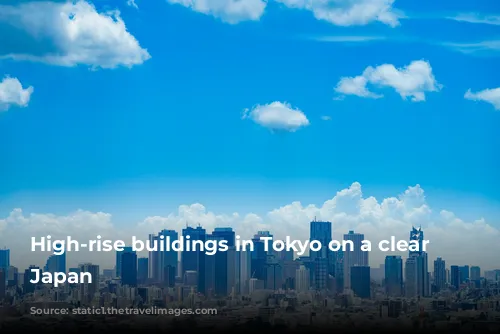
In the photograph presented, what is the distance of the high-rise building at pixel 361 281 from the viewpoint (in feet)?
41.5

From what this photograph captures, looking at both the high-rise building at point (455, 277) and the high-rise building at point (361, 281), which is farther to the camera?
the high-rise building at point (361, 281)

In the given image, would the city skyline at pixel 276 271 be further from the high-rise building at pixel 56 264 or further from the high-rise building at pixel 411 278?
the high-rise building at pixel 56 264

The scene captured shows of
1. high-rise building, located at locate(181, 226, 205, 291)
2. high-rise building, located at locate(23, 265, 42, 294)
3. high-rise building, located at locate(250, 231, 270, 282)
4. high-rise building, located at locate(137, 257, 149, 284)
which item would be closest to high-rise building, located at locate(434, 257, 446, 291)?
high-rise building, located at locate(250, 231, 270, 282)

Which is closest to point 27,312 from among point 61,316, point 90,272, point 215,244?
point 61,316

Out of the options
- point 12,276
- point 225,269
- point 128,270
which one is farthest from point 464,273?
point 12,276

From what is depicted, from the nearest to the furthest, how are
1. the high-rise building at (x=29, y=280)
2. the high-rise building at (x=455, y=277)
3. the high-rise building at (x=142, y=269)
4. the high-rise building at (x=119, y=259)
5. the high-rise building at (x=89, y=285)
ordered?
1. the high-rise building at (x=29, y=280)
2. the high-rise building at (x=89, y=285)
3. the high-rise building at (x=119, y=259)
4. the high-rise building at (x=455, y=277)
5. the high-rise building at (x=142, y=269)

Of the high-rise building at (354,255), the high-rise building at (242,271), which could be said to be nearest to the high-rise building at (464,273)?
the high-rise building at (354,255)

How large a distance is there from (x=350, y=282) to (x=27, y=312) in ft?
19.5

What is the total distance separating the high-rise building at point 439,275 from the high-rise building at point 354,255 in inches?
48.8

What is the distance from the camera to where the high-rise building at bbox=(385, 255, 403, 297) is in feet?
41.3

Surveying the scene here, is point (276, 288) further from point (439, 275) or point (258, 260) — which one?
point (439, 275)

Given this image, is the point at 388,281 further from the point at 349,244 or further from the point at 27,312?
the point at 27,312

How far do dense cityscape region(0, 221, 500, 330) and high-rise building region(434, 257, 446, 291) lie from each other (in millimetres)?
18

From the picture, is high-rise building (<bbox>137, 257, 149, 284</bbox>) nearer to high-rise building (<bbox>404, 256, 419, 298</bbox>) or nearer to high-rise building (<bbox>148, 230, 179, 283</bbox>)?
high-rise building (<bbox>148, 230, 179, 283</bbox>)
